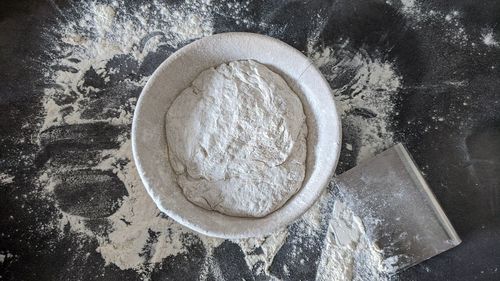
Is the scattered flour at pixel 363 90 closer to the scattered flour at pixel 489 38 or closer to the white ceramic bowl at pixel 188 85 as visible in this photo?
the white ceramic bowl at pixel 188 85

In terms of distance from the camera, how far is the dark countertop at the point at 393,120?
5.05 feet

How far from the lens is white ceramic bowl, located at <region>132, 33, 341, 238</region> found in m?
1.36

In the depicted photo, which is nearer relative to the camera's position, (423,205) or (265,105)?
(265,105)

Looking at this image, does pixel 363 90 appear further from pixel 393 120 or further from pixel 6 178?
pixel 6 178

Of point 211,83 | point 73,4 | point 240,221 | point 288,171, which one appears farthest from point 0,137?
point 288,171

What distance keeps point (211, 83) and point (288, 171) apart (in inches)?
15.5

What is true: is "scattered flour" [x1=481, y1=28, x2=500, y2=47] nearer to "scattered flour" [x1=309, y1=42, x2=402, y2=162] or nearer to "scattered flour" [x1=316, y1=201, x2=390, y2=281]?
"scattered flour" [x1=309, y1=42, x2=402, y2=162]

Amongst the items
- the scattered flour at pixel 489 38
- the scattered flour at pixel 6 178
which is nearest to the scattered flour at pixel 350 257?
the scattered flour at pixel 489 38

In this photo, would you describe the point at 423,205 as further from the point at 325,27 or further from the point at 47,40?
the point at 47,40

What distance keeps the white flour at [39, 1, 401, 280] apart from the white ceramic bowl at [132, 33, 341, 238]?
200mm

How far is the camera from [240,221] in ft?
4.57

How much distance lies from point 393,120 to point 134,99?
3.25 feet

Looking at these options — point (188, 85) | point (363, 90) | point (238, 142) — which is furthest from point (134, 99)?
point (363, 90)

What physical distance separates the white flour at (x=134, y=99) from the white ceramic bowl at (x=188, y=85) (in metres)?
0.20
